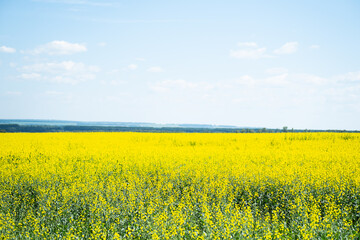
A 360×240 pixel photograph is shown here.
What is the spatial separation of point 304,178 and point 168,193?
5206 millimetres

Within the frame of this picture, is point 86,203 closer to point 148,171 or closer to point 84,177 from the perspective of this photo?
point 84,177

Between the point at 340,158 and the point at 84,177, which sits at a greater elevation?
the point at 340,158

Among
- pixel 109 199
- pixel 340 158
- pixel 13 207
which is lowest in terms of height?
pixel 13 207

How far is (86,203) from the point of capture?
9203 millimetres

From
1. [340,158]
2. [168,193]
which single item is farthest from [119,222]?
[340,158]

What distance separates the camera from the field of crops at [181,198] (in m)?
6.88

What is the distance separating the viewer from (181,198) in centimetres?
980

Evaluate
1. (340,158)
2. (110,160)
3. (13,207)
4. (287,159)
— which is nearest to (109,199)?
→ (13,207)

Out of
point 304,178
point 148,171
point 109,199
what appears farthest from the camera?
point 148,171

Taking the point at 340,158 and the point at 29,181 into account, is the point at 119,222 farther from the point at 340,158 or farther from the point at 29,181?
the point at 340,158

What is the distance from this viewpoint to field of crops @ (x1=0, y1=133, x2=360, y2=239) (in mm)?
6879

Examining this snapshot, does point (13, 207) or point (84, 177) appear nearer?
point (13, 207)

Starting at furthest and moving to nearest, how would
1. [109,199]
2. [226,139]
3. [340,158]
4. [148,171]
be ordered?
[226,139] → [340,158] → [148,171] → [109,199]

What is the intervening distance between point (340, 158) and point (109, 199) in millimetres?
12478
